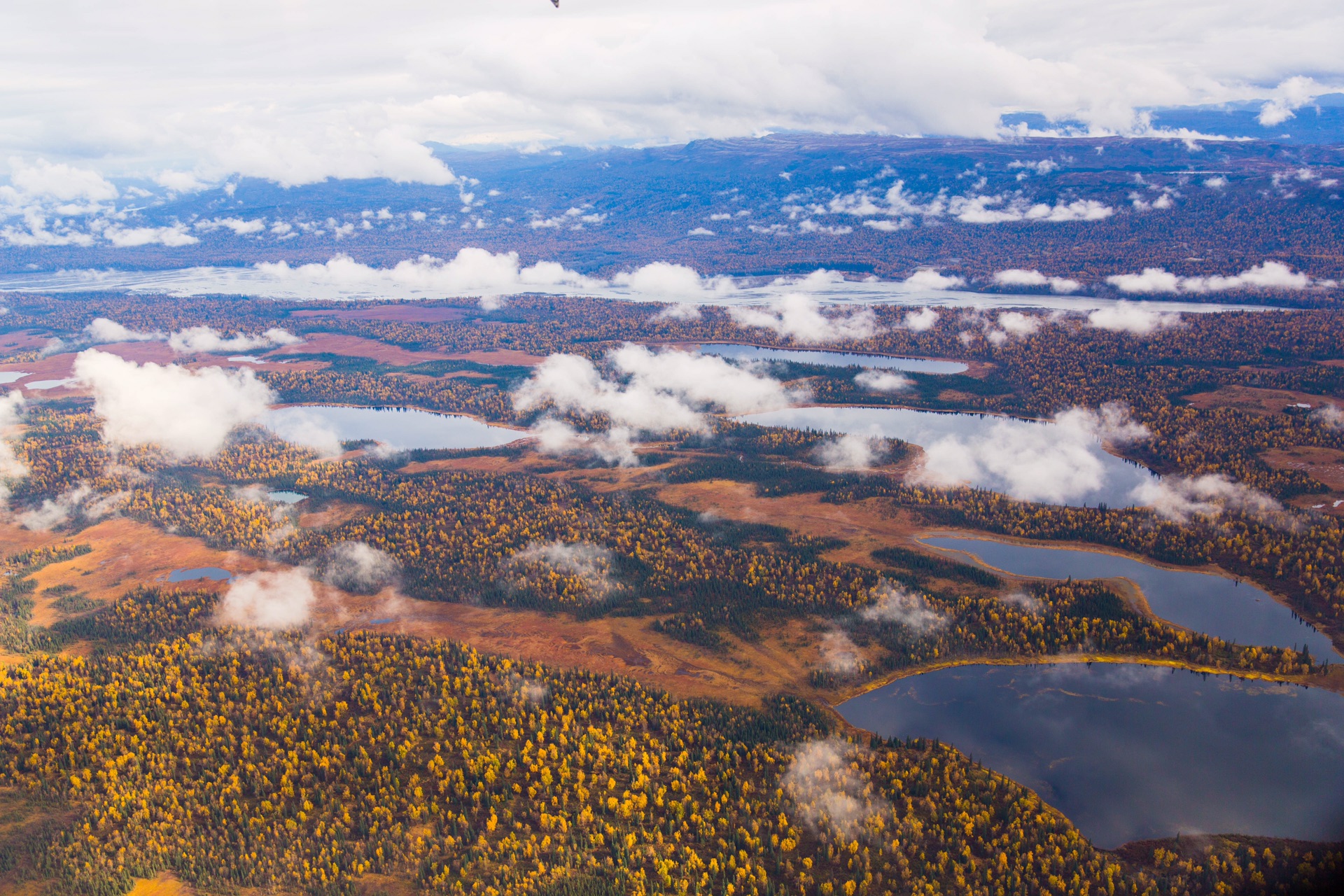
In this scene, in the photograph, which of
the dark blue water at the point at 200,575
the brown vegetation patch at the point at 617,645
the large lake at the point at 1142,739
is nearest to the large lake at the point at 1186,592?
the large lake at the point at 1142,739

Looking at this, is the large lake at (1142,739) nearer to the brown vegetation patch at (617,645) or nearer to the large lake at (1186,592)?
the large lake at (1186,592)

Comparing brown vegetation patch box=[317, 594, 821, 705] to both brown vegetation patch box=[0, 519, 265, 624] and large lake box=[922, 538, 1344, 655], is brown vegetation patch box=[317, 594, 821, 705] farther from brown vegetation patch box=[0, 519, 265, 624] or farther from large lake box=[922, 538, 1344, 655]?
large lake box=[922, 538, 1344, 655]

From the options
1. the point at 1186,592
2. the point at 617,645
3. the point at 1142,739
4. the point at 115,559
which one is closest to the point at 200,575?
the point at 115,559

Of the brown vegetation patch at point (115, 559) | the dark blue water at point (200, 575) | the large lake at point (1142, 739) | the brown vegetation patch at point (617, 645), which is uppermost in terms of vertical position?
the brown vegetation patch at point (115, 559)

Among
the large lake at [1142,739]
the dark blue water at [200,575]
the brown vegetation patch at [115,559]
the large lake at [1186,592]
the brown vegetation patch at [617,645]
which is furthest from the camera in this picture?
the dark blue water at [200,575]

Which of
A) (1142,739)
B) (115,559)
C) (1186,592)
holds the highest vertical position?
(1186,592)

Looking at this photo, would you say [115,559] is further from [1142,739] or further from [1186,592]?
[1186,592]
